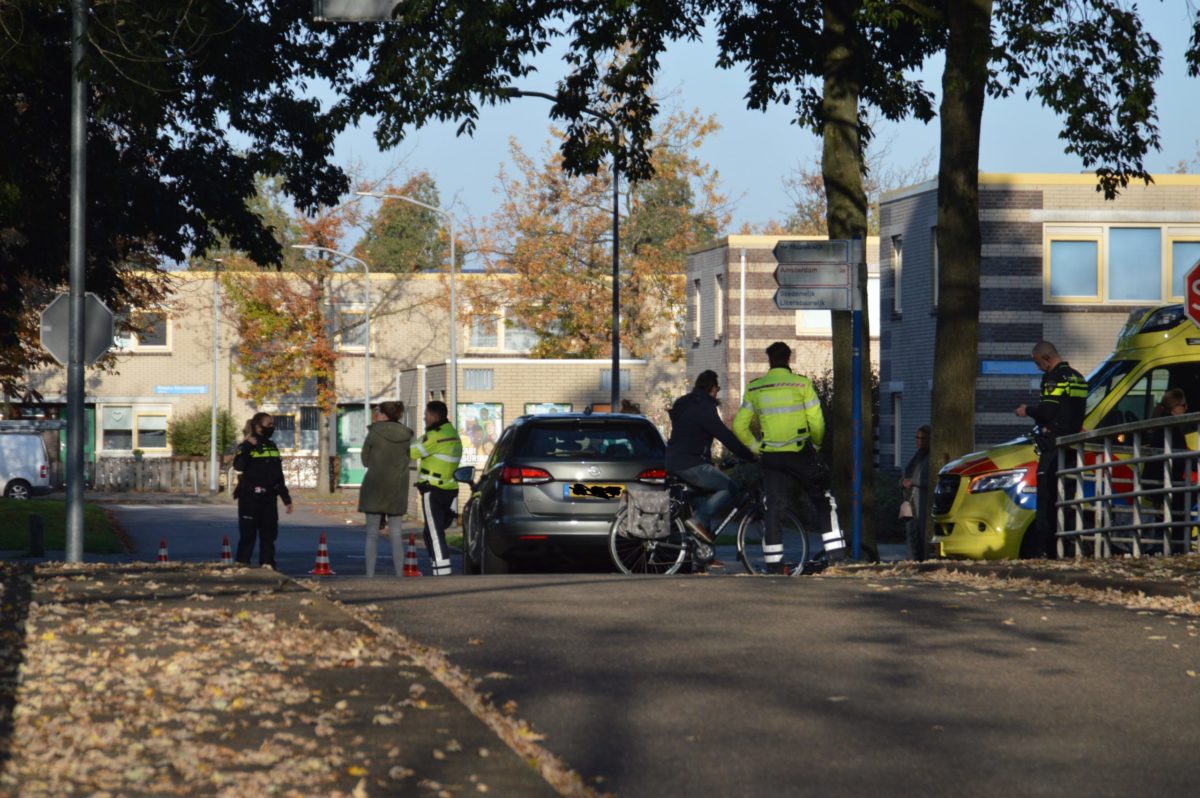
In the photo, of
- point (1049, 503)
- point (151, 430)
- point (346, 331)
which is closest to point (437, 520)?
point (1049, 503)

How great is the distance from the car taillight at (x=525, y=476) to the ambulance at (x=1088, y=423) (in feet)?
11.8

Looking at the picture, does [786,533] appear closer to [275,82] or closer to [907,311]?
[275,82]

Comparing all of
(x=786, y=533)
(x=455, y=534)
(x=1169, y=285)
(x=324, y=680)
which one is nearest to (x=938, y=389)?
(x=786, y=533)

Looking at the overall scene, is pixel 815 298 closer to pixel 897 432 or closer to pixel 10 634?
pixel 10 634

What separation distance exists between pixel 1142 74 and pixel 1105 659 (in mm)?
Answer: 11724

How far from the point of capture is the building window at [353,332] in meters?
61.6

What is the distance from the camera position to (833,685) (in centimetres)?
714

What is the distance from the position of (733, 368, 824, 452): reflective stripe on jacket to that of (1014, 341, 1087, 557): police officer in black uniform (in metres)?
2.04

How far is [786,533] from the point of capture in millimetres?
13555

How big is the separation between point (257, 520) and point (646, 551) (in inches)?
222

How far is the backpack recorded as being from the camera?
14.1 meters

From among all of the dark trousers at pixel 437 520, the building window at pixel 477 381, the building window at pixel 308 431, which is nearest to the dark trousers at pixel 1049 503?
the dark trousers at pixel 437 520

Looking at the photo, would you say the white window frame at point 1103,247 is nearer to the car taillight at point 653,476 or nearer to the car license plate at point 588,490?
the car taillight at point 653,476

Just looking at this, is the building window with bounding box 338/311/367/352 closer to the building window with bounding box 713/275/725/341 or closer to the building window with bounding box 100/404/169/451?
the building window with bounding box 100/404/169/451
